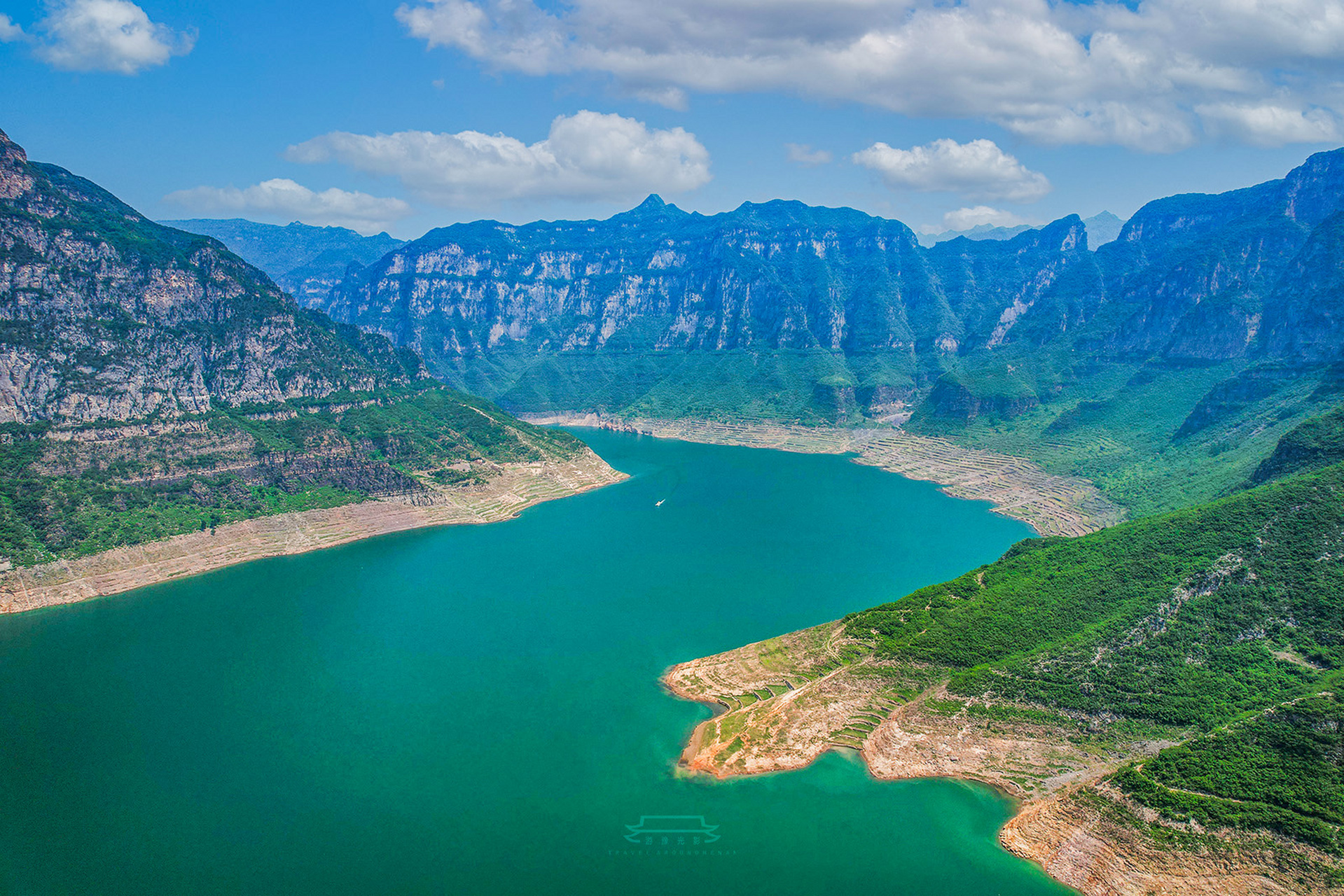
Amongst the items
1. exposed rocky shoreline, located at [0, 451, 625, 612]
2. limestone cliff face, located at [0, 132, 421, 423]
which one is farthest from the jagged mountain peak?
exposed rocky shoreline, located at [0, 451, 625, 612]

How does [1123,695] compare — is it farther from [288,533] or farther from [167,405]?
[167,405]

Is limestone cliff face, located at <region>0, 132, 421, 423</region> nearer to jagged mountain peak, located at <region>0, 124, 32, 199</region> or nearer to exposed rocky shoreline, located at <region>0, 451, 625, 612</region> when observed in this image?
jagged mountain peak, located at <region>0, 124, 32, 199</region>

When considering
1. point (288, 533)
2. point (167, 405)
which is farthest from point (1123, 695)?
point (167, 405)

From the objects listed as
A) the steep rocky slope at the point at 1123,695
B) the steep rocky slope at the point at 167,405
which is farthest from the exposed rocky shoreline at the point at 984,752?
the steep rocky slope at the point at 167,405

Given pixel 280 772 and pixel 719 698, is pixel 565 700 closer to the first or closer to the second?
pixel 719 698

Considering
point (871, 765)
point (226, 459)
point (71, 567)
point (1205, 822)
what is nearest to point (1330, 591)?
point (1205, 822)
